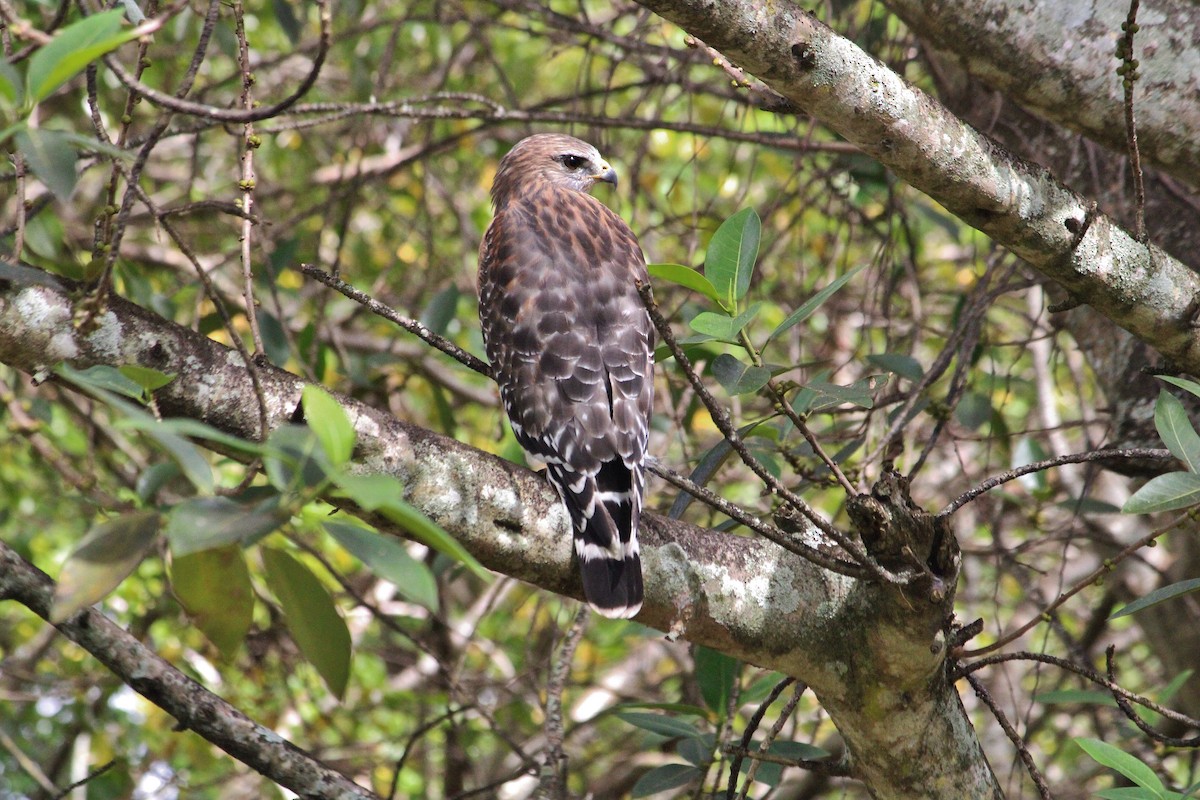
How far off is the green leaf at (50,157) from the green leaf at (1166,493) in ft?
5.56

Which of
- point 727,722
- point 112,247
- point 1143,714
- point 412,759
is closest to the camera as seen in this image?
point 112,247

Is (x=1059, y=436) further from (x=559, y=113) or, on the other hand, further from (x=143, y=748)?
(x=143, y=748)

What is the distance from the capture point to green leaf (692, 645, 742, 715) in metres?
2.69

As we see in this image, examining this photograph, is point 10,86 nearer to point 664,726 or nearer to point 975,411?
point 664,726

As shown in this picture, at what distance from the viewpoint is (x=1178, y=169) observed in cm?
265

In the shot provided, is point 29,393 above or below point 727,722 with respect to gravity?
above

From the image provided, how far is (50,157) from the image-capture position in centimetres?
139

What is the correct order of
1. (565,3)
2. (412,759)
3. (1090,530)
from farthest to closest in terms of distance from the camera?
(565,3) < (412,759) < (1090,530)

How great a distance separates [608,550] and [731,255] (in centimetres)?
64

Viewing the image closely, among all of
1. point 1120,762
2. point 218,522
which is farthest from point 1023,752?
point 218,522

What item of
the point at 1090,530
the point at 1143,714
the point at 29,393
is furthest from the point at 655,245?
the point at 1143,714

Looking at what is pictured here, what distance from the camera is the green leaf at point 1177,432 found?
2.04 m

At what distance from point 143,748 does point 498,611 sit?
1708mm

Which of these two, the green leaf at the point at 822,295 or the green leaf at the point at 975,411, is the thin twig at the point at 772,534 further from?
the green leaf at the point at 975,411
